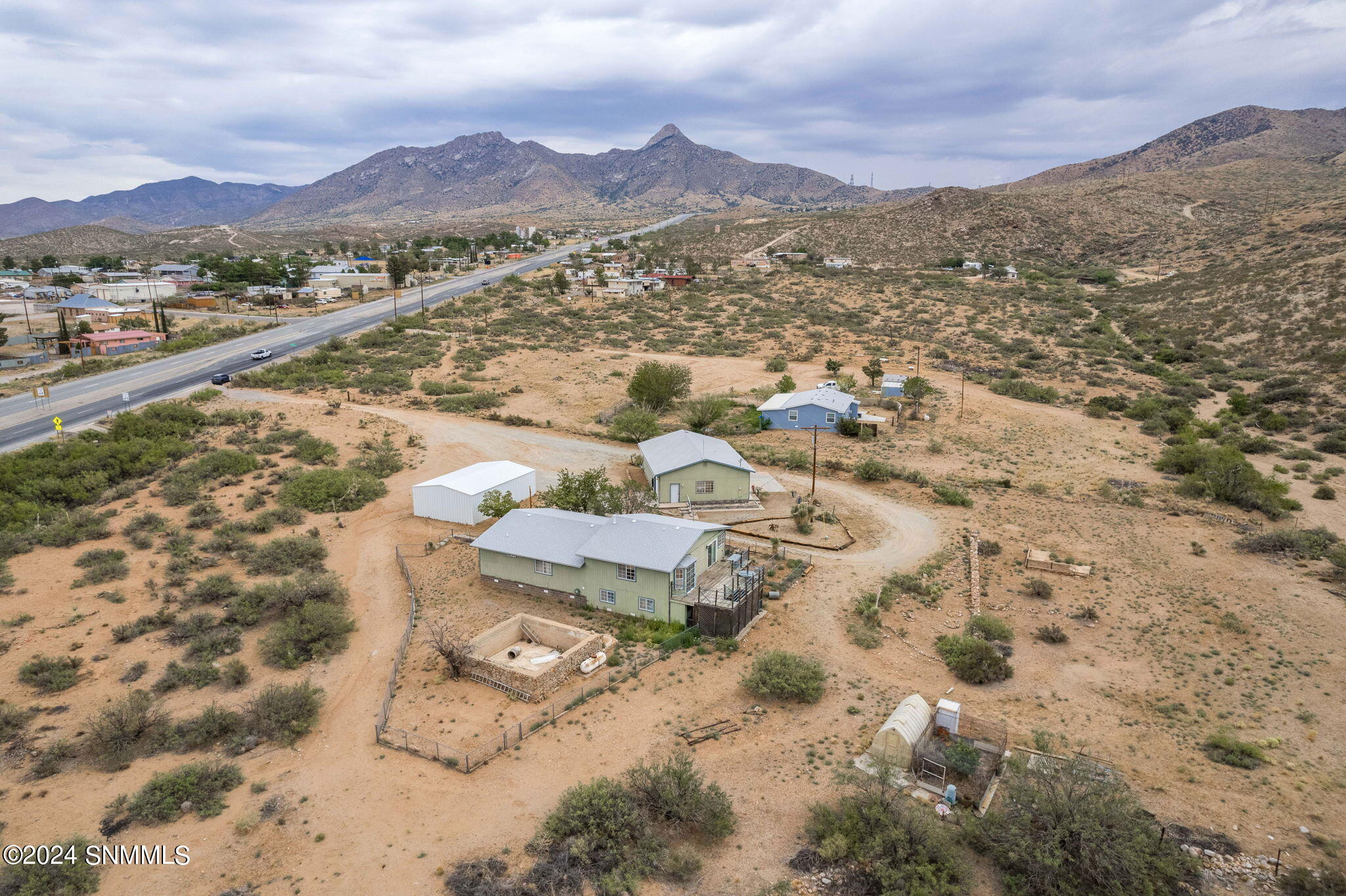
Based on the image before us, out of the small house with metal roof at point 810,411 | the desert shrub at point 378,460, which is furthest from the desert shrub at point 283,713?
the small house with metal roof at point 810,411

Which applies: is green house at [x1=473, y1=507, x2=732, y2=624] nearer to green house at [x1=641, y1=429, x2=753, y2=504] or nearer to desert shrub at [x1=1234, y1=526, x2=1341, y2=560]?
green house at [x1=641, y1=429, x2=753, y2=504]

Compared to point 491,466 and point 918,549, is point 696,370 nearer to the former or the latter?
point 491,466

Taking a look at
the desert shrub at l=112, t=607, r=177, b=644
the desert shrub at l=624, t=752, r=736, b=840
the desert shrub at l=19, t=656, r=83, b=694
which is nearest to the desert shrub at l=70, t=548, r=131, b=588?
the desert shrub at l=112, t=607, r=177, b=644

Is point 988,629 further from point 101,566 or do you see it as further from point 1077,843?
point 101,566

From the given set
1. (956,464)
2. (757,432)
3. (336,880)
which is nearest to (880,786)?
(336,880)

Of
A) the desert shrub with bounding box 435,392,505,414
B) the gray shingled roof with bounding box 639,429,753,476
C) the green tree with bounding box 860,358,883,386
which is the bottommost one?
the desert shrub with bounding box 435,392,505,414

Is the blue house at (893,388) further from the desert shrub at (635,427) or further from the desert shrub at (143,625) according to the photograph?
the desert shrub at (143,625)
